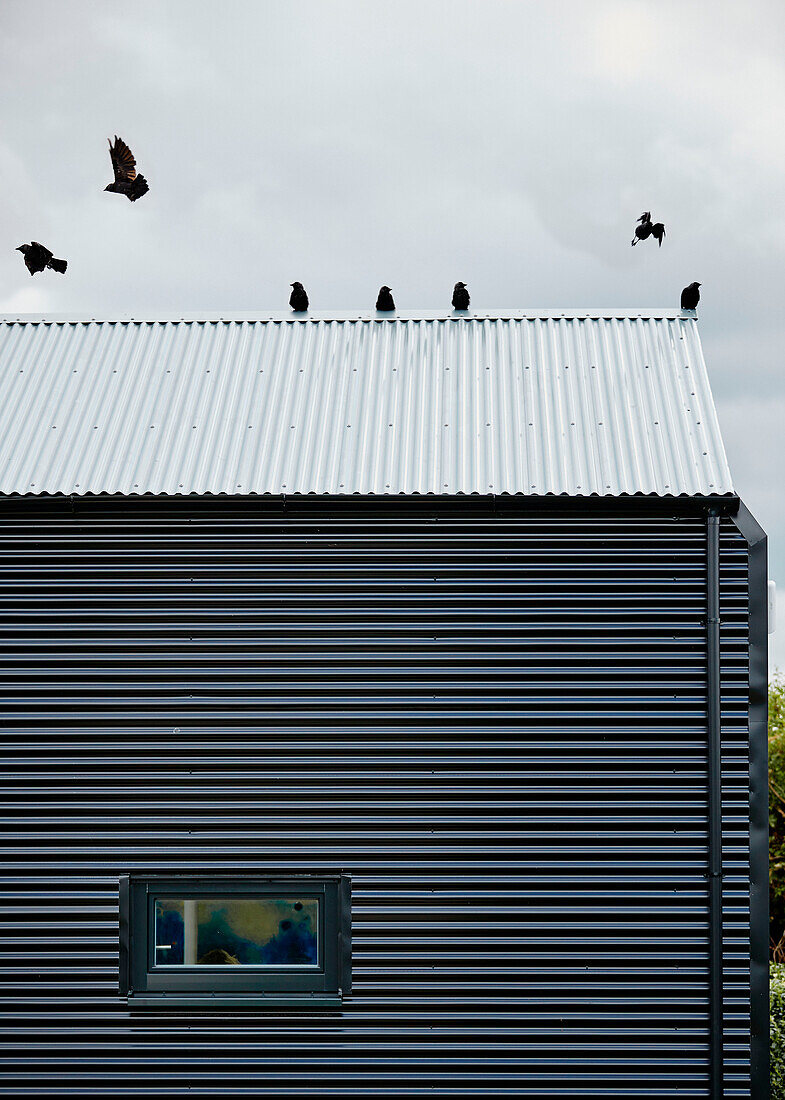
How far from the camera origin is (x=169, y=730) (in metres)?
5.37

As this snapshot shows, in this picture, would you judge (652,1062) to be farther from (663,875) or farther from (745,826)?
(745,826)

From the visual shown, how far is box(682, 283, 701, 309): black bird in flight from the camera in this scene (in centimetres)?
660

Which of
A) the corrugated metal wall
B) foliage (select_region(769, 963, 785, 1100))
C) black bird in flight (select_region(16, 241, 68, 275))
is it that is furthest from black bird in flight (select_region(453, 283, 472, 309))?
foliage (select_region(769, 963, 785, 1100))

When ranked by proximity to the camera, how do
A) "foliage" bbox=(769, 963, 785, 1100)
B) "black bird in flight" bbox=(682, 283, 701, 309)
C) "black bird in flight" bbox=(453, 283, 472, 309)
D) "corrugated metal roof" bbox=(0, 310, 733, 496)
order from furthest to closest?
1. "black bird in flight" bbox=(453, 283, 472, 309)
2. "black bird in flight" bbox=(682, 283, 701, 309)
3. "foliage" bbox=(769, 963, 785, 1100)
4. "corrugated metal roof" bbox=(0, 310, 733, 496)

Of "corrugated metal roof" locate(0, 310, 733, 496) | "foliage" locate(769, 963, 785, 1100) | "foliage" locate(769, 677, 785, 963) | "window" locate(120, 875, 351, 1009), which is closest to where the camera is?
"window" locate(120, 875, 351, 1009)

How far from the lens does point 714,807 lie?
5.18 meters

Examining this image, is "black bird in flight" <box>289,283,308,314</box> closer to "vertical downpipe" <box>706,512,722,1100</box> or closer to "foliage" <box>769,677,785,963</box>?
"vertical downpipe" <box>706,512,722,1100</box>

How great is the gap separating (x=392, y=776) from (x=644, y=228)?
4989 millimetres

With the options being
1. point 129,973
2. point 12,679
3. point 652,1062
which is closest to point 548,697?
point 652,1062

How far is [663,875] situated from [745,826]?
61 centimetres

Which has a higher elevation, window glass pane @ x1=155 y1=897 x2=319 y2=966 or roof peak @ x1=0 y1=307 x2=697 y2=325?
roof peak @ x1=0 y1=307 x2=697 y2=325

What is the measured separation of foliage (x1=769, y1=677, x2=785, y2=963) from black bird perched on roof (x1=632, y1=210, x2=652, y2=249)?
831 cm

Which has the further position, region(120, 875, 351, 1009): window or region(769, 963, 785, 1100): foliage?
region(769, 963, 785, 1100): foliage

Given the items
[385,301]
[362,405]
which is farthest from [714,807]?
[385,301]
